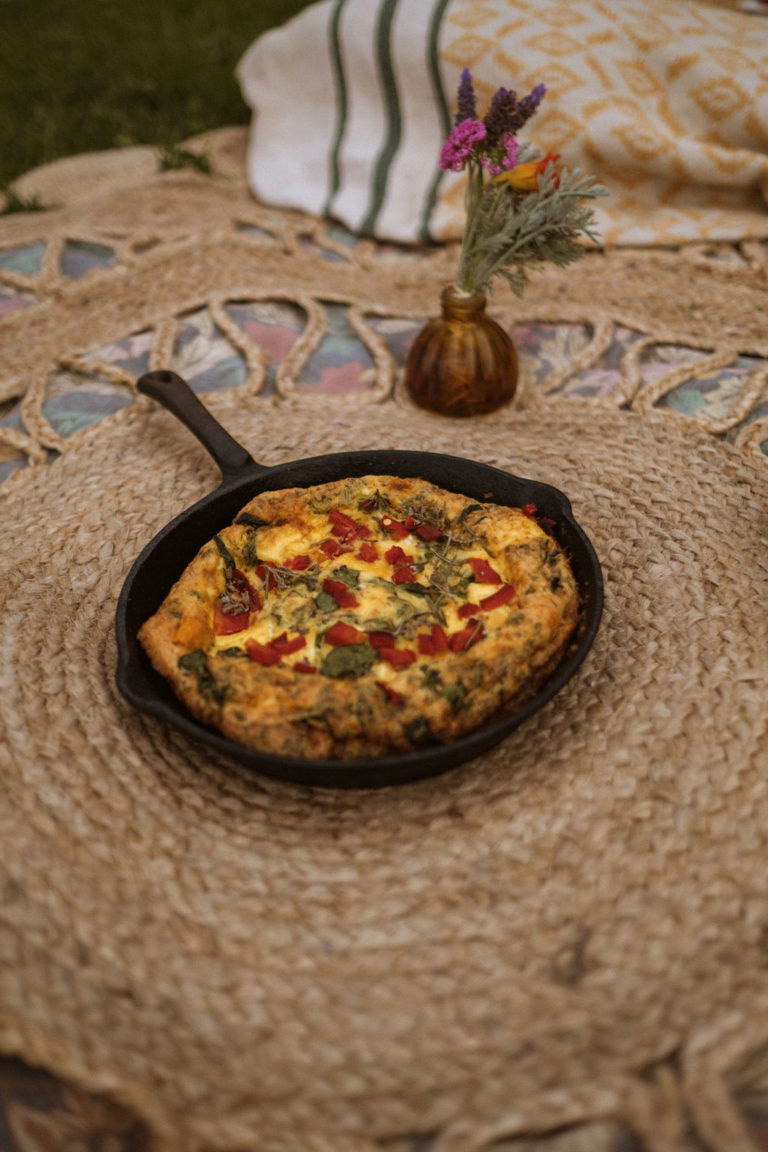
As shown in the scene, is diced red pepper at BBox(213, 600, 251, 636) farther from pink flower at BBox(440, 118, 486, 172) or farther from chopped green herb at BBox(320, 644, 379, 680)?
pink flower at BBox(440, 118, 486, 172)

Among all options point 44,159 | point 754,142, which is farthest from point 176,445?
point 44,159

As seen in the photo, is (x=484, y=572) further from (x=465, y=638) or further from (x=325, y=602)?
(x=325, y=602)

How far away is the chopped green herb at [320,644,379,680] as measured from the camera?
2.09m

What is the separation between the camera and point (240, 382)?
11.6 feet

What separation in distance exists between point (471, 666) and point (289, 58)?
14.4 feet

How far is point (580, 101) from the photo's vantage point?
13.6ft

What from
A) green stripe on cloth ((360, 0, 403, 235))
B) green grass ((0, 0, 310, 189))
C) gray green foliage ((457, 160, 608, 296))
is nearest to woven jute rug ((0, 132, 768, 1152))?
gray green foliage ((457, 160, 608, 296))

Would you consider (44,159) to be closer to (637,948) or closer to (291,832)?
(291,832)

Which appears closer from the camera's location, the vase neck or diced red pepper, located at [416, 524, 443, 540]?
diced red pepper, located at [416, 524, 443, 540]

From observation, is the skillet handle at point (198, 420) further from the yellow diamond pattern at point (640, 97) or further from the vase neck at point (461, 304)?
the yellow diamond pattern at point (640, 97)

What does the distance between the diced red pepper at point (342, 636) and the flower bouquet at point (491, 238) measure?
150 centimetres

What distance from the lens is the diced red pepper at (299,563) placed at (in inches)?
96.6

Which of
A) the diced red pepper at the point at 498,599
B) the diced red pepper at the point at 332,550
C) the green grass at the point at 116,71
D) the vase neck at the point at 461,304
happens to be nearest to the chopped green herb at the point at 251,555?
the diced red pepper at the point at 332,550

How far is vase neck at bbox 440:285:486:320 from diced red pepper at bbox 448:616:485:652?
158cm
